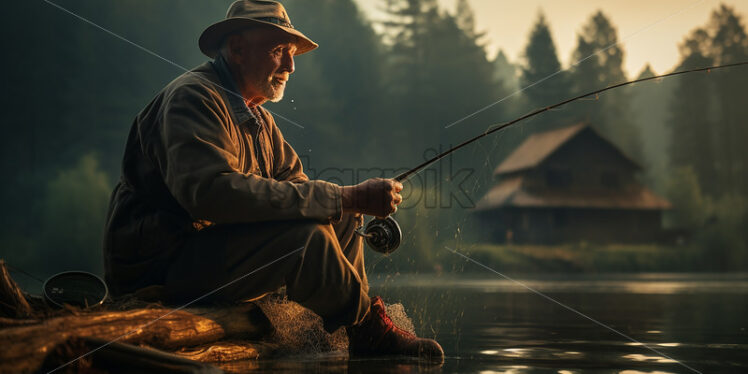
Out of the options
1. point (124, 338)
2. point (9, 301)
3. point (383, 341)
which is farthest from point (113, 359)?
point (383, 341)

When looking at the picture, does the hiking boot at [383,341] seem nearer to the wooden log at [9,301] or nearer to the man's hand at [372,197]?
the man's hand at [372,197]

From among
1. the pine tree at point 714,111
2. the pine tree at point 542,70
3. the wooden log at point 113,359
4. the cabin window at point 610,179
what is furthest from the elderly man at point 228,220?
the pine tree at point 714,111

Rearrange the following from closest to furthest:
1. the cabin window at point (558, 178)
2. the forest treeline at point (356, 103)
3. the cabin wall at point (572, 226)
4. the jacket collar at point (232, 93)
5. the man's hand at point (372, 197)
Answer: the man's hand at point (372, 197) → the jacket collar at point (232, 93) → the forest treeline at point (356, 103) → the cabin wall at point (572, 226) → the cabin window at point (558, 178)

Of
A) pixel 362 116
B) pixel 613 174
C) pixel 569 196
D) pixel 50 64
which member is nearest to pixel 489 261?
pixel 569 196

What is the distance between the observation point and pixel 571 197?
30.1 meters

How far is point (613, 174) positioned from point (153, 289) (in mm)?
30120

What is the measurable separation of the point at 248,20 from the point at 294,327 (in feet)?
5.53

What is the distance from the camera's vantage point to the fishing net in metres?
4.12

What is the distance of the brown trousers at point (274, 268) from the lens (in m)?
3.53

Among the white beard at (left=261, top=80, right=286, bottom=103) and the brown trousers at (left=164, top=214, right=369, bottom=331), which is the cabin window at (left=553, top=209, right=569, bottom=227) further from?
the brown trousers at (left=164, top=214, right=369, bottom=331)

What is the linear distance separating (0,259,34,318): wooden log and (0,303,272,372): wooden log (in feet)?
1.61

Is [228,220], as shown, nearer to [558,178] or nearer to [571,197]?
[571,197]

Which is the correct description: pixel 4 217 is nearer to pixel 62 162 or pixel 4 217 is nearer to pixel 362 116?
pixel 62 162

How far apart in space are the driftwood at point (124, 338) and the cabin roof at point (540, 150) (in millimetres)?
26854
